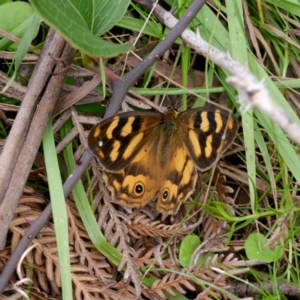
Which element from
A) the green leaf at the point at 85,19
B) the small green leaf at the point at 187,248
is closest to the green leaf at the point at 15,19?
the green leaf at the point at 85,19

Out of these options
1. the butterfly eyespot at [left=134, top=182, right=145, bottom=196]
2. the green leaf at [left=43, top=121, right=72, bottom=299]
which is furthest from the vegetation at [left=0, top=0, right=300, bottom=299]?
the butterfly eyespot at [left=134, top=182, right=145, bottom=196]

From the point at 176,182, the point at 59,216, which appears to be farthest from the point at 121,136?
the point at 59,216

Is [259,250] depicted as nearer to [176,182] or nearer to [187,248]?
[187,248]

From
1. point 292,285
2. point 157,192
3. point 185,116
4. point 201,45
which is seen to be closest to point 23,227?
point 157,192

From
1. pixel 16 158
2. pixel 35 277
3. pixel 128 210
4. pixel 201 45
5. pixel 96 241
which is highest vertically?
pixel 201 45

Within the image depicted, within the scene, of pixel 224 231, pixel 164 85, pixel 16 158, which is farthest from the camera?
pixel 164 85

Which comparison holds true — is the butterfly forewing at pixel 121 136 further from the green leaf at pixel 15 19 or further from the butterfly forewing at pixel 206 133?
the green leaf at pixel 15 19

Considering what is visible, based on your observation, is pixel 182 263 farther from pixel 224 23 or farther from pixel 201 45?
pixel 224 23
